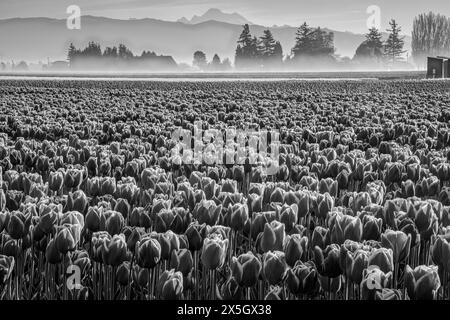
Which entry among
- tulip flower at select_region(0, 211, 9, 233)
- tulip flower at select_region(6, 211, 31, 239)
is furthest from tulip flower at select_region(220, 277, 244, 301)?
tulip flower at select_region(0, 211, 9, 233)

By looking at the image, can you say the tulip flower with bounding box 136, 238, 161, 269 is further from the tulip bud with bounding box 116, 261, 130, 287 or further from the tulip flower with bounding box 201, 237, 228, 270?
the tulip flower with bounding box 201, 237, 228, 270

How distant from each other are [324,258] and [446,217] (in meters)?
1.82

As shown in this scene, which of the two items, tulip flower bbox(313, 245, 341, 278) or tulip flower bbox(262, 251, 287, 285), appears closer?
tulip flower bbox(262, 251, 287, 285)

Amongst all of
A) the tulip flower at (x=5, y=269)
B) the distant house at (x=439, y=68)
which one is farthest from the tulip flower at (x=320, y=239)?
the distant house at (x=439, y=68)

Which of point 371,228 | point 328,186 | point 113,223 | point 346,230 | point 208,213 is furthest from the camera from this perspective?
point 328,186

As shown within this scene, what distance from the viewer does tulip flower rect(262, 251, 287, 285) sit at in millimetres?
4129

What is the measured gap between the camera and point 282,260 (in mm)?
4199

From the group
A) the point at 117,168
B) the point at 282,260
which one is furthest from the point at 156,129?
the point at 282,260

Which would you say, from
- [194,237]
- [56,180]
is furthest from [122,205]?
[56,180]

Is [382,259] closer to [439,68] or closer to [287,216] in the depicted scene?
[287,216]

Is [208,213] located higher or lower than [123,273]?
higher

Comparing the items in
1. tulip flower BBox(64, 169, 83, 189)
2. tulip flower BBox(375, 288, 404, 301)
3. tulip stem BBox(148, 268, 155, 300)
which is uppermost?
tulip flower BBox(64, 169, 83, 189)

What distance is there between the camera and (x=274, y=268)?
13.6 ft
